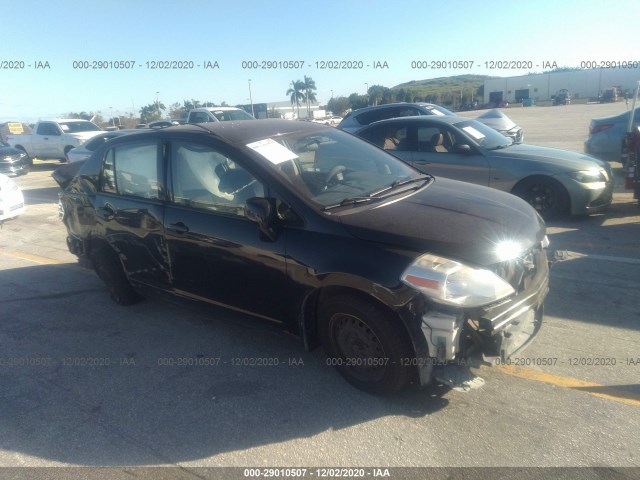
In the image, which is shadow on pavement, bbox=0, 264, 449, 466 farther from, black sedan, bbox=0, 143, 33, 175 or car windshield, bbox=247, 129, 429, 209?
black sedan, bbox=0, 143, 33, 175

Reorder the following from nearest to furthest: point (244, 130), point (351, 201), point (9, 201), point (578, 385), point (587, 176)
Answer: point (578, 385) → point (351, 201) → point (244, 130) → point (587, 176) → point (9, 201)

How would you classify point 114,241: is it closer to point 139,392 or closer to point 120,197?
point 120,197

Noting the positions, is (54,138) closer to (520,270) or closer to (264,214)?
(264,214)

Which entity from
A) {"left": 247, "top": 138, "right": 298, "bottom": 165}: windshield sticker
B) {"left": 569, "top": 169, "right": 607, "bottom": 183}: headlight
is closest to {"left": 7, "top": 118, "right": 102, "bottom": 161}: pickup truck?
{"left": 247, "top": 138, "right": 298, "bottom": 165}: windshield sticker

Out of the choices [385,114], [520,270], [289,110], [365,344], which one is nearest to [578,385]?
[520,270]

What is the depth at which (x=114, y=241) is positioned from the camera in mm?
4465

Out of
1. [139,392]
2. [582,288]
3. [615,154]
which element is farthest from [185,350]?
[615,154]

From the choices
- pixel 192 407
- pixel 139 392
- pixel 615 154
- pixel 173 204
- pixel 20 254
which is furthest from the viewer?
pixel 615 154

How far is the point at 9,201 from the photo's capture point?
350 inches

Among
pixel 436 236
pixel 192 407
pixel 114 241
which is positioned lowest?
pixel 192 407

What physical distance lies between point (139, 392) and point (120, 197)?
1.89m

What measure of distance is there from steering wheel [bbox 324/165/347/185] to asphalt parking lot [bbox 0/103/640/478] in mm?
1196

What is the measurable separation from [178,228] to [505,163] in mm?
4851

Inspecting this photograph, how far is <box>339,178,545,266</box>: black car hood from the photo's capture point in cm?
Answer: 278
